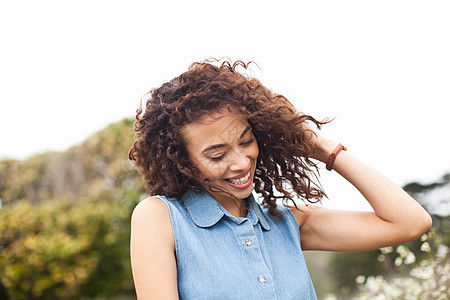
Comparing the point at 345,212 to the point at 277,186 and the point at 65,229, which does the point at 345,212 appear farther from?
the point at 65,229

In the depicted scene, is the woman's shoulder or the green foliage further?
the green foliage

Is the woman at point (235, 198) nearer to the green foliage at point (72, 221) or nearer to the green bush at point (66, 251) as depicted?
the green foliage at point (72, 221)

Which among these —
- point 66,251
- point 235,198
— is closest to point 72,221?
point 66,251

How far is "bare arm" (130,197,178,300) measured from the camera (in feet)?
4.56

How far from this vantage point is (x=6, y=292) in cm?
498

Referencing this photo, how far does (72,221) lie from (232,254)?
494 centimetres

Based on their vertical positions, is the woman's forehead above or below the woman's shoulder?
above

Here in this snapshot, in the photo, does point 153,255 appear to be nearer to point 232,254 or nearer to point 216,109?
point 232,254

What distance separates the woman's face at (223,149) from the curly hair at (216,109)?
1.3 inches

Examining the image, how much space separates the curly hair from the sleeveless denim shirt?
13 cm

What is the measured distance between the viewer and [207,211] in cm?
167

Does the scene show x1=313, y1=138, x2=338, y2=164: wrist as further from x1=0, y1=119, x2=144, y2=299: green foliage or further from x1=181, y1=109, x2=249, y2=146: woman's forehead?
x1=0, y1=119, x2=144, y2=299: green foliage

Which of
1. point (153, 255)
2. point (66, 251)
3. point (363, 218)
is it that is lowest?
point (66, 251)

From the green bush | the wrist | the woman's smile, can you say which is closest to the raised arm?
the wrist
